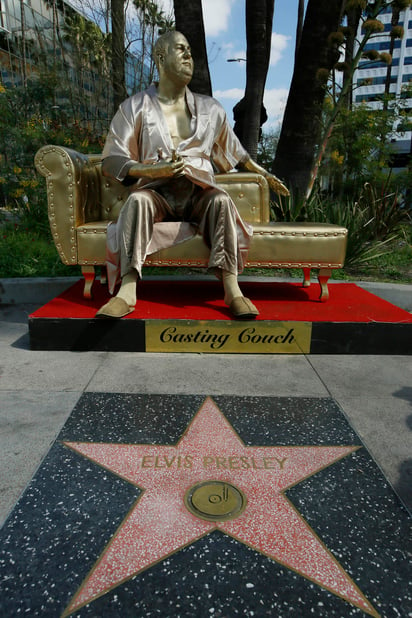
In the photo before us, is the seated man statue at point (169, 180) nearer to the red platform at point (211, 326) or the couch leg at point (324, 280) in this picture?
the red platform at point (211, 326)

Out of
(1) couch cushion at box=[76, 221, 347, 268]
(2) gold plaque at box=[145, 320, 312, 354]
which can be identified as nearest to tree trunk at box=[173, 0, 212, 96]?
(1) couch cushion at box=[76, 221, 347, 268]

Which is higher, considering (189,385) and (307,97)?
(307,97)

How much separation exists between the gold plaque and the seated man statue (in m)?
0.11

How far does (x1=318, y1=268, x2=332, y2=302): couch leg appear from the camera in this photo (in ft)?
10.8

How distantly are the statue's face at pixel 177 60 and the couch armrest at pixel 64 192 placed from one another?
3.04 ft

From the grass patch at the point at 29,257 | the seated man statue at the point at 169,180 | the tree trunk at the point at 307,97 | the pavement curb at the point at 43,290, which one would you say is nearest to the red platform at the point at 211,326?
the seated man statue at the point at 169,180

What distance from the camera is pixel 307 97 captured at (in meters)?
6.27

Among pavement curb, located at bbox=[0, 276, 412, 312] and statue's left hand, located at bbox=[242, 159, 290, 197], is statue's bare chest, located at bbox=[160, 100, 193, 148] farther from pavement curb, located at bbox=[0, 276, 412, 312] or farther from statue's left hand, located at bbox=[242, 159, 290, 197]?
pavement curb, located at bbox=[0, 276, 412, 312]

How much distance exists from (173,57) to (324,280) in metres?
1.97

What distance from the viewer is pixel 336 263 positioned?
3.23 m

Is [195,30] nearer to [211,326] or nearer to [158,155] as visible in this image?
[158,155]

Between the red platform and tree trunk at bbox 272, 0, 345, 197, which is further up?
tree trunk at bbox 272, 0, 345, 197

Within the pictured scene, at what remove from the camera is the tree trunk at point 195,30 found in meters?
5.63

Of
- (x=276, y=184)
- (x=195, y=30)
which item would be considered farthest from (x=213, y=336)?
(x=195, y=30)
